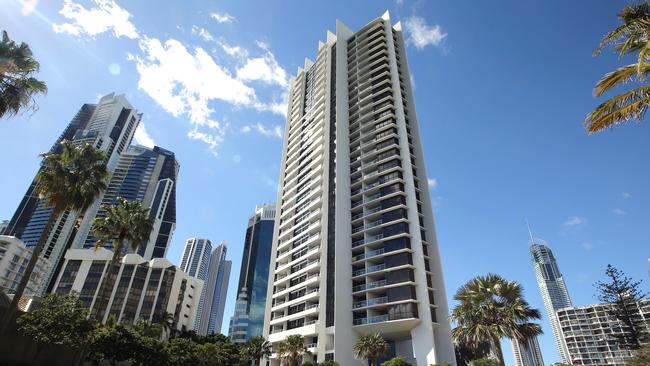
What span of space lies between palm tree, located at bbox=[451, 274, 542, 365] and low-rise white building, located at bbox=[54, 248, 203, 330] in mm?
92116

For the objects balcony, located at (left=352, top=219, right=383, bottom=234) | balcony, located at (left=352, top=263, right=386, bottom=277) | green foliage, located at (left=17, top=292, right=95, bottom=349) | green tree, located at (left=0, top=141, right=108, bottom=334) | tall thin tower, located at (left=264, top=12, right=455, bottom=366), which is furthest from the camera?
balcony, located at (left=352, top=219, right=383, bottom=234)

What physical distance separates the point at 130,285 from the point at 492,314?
104m

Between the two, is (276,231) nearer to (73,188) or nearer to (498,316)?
(73,188)

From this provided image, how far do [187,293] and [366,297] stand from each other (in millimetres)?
75255

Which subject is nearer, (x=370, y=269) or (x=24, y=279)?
(x=24, y=279)

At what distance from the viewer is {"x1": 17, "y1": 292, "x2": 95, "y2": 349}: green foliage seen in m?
25.5

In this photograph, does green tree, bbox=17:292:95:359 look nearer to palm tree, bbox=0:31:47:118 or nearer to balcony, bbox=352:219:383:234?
palm tree, bbox=0:31:47:118

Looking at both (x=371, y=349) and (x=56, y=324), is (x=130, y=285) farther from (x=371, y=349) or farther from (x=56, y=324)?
(x=56, y=324)

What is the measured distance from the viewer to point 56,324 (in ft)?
84.4

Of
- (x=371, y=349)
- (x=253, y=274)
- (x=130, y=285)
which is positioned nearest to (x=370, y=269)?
(x=371, y=349)

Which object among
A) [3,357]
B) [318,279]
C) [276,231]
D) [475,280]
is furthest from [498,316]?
[276,231]

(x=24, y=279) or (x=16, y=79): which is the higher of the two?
(x=16, y=79)

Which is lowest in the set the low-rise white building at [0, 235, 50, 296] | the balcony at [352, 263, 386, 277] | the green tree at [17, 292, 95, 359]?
the green tree at [17, 292, 95, 359]

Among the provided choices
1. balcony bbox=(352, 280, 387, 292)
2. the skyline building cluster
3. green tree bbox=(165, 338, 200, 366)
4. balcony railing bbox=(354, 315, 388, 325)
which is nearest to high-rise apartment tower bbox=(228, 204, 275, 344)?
the skyline building cluster
